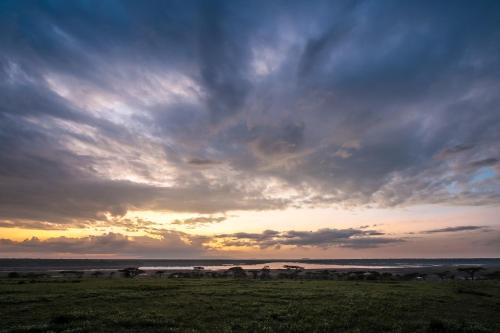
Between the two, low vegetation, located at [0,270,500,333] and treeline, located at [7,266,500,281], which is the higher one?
low vegetation, located at [0,270,500,333]

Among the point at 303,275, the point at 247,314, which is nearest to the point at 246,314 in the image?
the point at 247,314

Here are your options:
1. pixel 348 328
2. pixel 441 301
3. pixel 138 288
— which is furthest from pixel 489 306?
pixel 138 288

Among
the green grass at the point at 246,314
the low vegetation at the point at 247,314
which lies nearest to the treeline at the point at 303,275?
the low vegetation at the point at 247,314

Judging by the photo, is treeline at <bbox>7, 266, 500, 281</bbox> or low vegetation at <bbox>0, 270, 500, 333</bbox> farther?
treeline at <bbox>7, 266, 500, 281</bbox>

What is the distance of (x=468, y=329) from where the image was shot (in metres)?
21.4

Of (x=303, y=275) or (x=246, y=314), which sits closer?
(x=246, y=314)

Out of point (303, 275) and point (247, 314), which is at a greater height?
point (247, 314)

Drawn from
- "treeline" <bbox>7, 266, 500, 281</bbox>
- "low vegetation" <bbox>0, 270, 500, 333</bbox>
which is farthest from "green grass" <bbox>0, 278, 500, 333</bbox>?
"treeline" <bbox>7, 266, 500, 281</bbox>

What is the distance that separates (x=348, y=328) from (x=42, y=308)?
82.5 feet

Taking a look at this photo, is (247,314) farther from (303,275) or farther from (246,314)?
(303,275)

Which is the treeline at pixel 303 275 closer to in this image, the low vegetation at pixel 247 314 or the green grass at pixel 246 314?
the low vegetation at pixel 247 314

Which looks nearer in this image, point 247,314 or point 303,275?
point 247,314

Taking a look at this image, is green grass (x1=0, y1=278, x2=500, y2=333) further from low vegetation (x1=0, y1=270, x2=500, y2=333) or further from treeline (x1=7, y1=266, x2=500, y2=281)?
treeline (x1=7, y1=266, x2=500, y2=281)

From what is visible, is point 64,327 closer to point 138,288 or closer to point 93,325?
point 93,325
